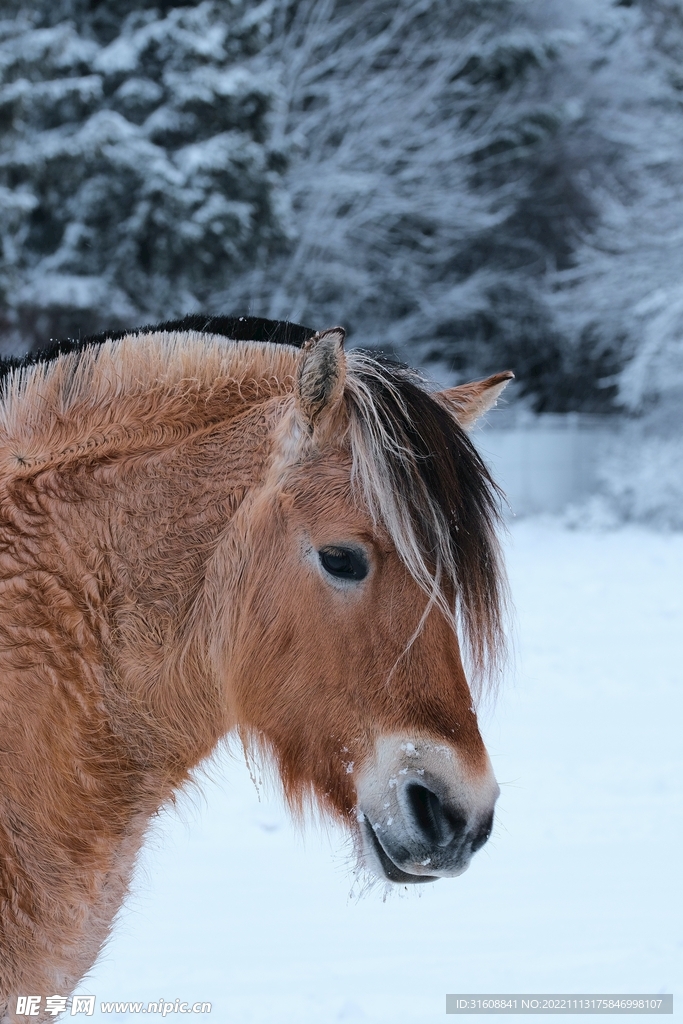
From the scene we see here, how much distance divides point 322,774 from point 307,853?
8.28ft

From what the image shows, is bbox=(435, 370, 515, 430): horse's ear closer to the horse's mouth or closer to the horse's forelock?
the horse's forelock

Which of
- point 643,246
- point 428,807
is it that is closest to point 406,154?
point 643,246

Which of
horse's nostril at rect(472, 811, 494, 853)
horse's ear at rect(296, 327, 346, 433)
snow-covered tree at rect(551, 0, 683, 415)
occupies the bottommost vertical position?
snow-covered tree at rect(551, 0, 683, 415)

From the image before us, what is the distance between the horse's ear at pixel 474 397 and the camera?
238cm

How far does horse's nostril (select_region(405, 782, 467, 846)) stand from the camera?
73.2 inches

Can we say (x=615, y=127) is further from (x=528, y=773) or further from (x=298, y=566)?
(x=298, y=566)

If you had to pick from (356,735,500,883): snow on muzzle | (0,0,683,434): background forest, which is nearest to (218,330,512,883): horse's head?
(356,735,500,883): snow on muzzle

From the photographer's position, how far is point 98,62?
12.2m

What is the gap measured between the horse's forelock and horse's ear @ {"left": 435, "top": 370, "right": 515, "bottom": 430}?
7.1 inches

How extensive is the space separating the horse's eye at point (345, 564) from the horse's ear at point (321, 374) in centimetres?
32

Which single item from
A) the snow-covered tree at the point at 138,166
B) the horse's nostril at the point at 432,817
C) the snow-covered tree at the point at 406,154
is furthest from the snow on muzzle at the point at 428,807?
the snow-covered tree at the point at 406,154

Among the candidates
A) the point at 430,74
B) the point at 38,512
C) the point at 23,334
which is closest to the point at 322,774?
the point at 38,512

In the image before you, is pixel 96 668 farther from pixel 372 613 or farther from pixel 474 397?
pixel 474 397

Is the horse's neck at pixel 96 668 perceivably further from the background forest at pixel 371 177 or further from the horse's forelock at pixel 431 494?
the background forest at pixel 371 177
